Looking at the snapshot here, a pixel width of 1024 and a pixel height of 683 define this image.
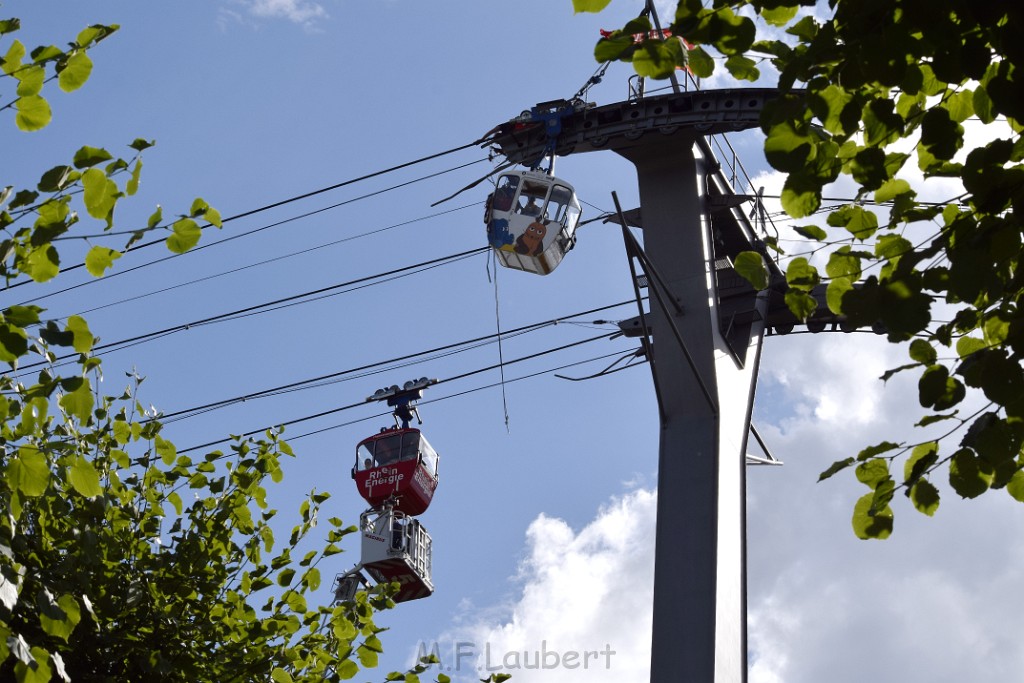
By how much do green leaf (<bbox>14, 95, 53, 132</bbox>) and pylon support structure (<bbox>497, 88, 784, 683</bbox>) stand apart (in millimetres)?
10934

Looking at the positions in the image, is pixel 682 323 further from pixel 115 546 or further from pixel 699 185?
pixel 115 546

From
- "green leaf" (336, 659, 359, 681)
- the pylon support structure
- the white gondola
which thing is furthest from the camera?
the white gondola

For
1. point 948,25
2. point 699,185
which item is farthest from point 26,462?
point 699,185

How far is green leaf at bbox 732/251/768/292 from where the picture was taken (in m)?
5.01

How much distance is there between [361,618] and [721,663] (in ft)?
21.4

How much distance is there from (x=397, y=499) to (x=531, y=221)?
11.2m

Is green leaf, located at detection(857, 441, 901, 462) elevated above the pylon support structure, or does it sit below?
below

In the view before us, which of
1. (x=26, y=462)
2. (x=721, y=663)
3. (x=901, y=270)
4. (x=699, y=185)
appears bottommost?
(x=26, y=462)

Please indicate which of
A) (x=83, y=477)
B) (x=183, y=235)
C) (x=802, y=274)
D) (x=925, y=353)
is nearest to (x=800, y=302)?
(x=802, y=274)

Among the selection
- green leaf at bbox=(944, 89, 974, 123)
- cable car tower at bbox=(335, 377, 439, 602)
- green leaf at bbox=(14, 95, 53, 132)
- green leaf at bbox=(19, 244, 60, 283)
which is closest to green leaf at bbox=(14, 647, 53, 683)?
green leaf at bbox=(19, 244, 60, 283)

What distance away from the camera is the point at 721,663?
1470 centimetres

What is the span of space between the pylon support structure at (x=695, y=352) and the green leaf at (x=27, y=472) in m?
10.3

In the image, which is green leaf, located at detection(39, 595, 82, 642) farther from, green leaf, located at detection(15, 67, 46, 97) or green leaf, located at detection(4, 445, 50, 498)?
green leaf, located at detection(15, 67, 46, 97)

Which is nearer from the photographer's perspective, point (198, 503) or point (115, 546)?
point (115, 546)
